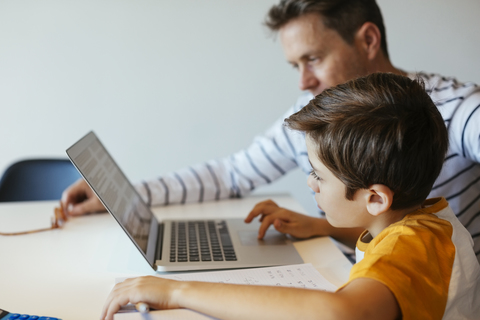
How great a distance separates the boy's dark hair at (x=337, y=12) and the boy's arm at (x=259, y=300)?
34.1 inches

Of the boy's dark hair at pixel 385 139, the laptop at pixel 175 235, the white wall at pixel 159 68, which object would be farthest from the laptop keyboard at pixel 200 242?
the white wall at pixel 159 68

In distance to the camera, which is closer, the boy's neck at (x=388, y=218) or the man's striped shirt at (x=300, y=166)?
the boy's neck at (x=388, y=218)

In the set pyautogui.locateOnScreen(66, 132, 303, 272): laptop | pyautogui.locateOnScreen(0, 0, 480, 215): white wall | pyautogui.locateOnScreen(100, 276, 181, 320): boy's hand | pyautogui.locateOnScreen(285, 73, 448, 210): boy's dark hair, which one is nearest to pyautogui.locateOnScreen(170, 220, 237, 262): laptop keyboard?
pyautogui.locateOnScreen(66, 132, 303, 272): laptop

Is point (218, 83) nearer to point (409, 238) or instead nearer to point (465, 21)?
point (465, 21)

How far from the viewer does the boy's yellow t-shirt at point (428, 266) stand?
1.79 ft

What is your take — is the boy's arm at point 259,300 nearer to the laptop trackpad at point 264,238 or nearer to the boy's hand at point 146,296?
the boy's hand at point 146,296

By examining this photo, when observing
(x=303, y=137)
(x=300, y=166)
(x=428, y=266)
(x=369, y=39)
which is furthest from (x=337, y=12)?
(x=428, y=266)

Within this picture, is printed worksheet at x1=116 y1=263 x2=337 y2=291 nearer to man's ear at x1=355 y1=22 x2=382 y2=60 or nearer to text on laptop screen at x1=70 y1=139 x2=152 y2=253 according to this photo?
text on laptop screen at x1=70 y1=139 x2=152 y2=253

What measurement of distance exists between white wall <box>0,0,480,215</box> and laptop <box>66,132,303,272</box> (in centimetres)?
122

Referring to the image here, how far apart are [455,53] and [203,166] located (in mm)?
1522

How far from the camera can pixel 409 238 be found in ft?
1.97

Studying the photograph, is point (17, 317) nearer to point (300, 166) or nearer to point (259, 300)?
point (259, 300)

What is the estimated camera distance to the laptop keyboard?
34.6 inches

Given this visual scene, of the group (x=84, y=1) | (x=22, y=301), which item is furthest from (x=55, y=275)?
(x=84, y=1)
